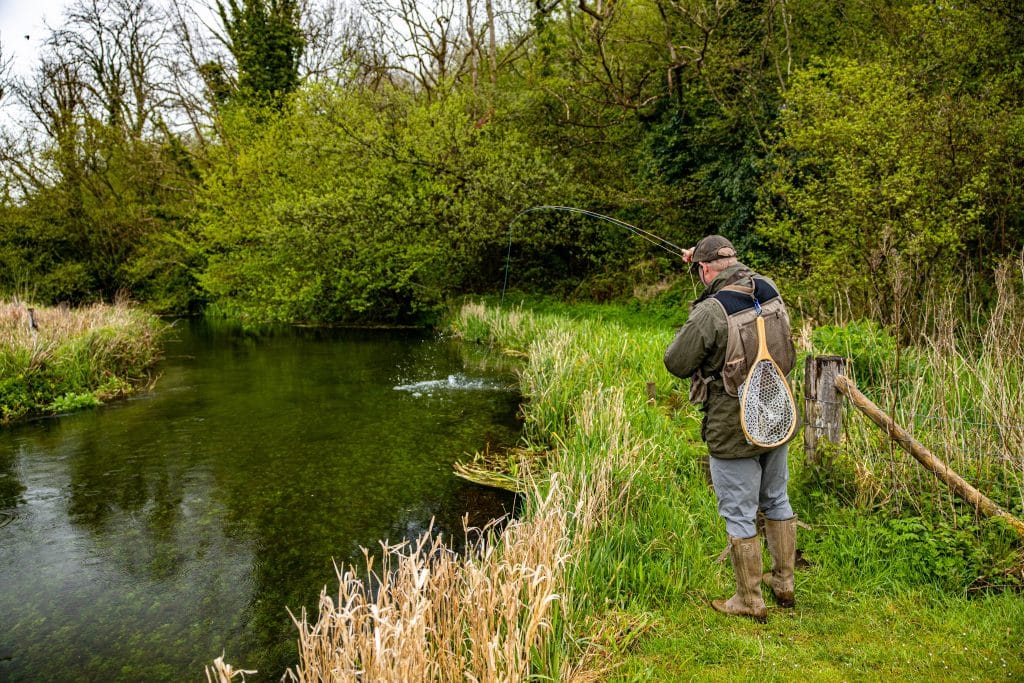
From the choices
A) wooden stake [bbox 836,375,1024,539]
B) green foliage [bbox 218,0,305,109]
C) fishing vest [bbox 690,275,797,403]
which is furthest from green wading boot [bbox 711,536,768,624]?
green foliage [bbox 218,0,305,109]

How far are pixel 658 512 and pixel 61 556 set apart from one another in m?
4.50

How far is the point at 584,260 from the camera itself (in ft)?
64.4

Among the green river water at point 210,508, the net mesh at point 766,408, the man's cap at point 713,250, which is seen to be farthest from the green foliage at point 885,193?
the green river water at point 210,508

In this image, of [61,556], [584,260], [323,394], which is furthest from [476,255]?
[61,556]

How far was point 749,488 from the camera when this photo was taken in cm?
315

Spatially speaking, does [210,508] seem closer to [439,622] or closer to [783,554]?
[439,622]

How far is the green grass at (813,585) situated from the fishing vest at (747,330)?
1.14 meters

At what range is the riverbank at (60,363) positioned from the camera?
9078 mm

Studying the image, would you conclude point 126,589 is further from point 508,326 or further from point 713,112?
point 713,112

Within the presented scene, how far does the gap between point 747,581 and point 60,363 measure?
1033 cm

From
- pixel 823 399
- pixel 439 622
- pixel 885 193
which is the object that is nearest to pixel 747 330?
pixel 823 399

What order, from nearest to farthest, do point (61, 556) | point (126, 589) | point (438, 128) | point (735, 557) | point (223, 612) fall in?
point (735, 557)
point (223, 612)
point (126, 589)
point (61, 556)
point (438, 128)

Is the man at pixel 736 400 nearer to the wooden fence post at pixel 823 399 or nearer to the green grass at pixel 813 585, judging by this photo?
the green grass at pixel 813 585

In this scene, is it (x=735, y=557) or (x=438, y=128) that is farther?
(x=438, y=128)
